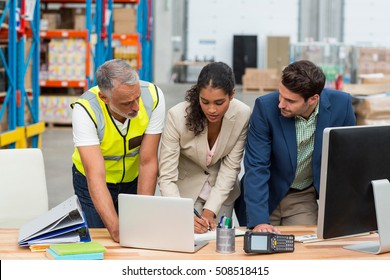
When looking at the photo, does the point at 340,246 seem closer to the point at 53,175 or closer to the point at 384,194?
the point at 384,194

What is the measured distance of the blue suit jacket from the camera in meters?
3.67

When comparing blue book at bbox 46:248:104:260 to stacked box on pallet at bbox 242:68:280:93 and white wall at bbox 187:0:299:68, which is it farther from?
white wall at bbox 187:0:299:68

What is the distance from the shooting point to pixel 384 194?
3039 mm

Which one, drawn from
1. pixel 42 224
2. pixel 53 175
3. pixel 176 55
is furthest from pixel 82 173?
pixel 176 55

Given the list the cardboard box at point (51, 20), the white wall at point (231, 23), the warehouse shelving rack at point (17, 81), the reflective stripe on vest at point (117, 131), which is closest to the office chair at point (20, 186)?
the reflective stripe on vest at point (117, 131)

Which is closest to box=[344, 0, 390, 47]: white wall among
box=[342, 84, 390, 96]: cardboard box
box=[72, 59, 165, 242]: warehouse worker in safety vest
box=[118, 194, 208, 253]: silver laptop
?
box=[342, 84, 390, 96]: cardboard box

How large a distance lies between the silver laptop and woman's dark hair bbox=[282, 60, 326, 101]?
77 cm

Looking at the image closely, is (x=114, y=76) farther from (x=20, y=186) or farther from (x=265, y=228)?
(x=20, y=186)

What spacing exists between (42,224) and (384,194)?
143 centimetres

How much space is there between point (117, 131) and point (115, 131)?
1 cm

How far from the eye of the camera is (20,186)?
407cm

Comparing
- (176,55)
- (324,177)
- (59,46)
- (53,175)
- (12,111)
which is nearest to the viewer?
(324,177)

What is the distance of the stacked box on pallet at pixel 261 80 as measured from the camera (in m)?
20.9

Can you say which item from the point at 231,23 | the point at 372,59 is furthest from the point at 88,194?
the point at 231,23
